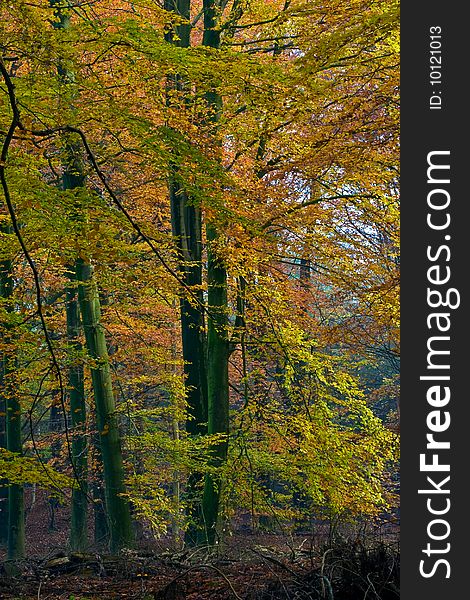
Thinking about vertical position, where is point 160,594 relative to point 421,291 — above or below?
below

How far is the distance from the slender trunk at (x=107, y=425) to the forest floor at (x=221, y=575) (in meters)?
3.94

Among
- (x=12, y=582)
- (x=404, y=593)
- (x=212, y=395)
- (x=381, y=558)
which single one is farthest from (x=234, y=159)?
(x=404, y=593)

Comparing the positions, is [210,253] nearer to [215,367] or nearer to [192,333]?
[192,333]

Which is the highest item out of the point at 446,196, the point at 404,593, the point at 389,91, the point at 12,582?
the point at 389,91

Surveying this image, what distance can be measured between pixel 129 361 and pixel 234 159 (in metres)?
8.00

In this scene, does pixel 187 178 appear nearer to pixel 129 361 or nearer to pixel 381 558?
pixel 381 558


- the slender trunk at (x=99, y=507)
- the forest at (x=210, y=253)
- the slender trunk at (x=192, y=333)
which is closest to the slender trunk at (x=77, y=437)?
the forest at (x=210, y=253)

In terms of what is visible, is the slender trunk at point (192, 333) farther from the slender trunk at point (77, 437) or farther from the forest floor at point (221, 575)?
the forest floor at point (221, 575)

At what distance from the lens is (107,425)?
1175cm

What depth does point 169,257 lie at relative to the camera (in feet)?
31.9

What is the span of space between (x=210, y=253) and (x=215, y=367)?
1.98 metres

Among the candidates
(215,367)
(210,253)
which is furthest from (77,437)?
(210,253)

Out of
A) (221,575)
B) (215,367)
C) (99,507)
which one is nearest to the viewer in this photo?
(221,575)

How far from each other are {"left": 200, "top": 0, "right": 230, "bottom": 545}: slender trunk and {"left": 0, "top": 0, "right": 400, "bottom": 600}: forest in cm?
4
